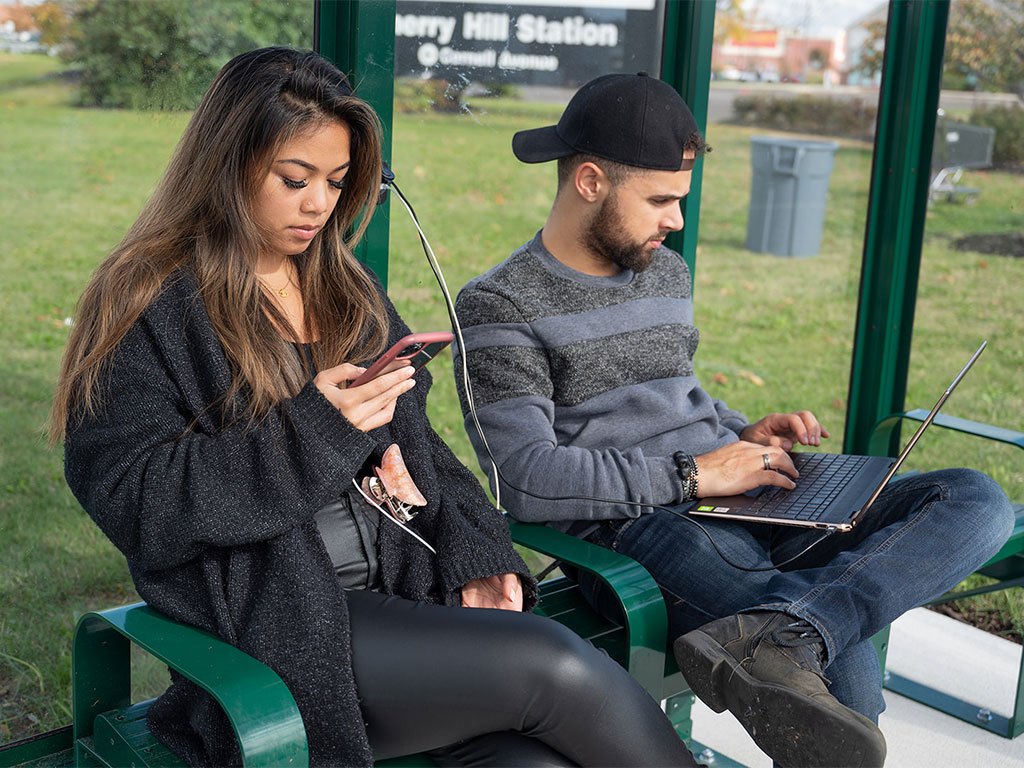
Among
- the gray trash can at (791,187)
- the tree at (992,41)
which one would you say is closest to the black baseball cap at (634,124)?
the gray trash can at (791,187)

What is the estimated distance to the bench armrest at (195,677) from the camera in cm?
151

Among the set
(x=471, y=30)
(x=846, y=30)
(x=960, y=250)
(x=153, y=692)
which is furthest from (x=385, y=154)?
(x=960, y=250)

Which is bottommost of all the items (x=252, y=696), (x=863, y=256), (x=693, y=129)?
(x=252, y=696)

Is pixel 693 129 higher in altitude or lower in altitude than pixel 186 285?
higher

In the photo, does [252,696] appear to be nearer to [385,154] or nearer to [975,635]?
[385,154]

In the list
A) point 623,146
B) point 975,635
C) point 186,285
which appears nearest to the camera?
point 186,285

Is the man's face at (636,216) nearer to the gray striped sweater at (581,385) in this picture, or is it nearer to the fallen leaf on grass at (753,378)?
the gray striped sweater at (581,385)

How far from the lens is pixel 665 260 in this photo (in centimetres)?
270

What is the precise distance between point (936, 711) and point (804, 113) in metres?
2.70

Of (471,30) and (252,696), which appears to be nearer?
(252,696)

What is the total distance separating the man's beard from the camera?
8.03 feet

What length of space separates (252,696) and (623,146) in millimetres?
1441

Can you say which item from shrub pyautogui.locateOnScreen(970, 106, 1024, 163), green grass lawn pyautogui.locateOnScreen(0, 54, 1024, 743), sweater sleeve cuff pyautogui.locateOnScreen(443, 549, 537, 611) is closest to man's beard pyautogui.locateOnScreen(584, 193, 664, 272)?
green grass lawn pyautogui.locateOnScreen(0, 54, 1024, 743)

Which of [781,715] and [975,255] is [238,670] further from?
[975,255]
